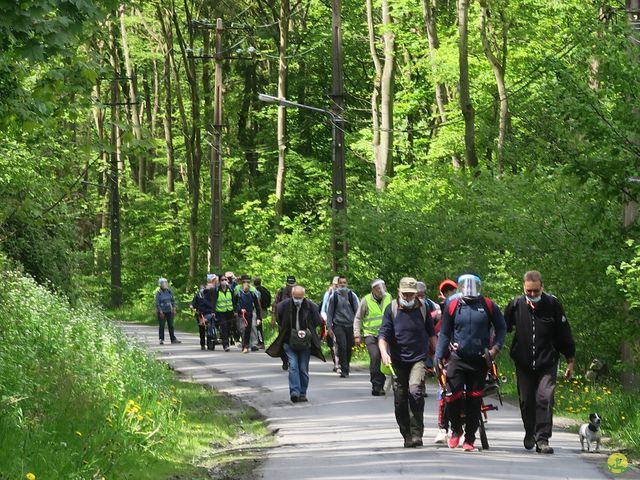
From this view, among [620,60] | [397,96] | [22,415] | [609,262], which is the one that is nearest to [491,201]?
[609,262]

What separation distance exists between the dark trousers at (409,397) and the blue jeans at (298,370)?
18.5 ft

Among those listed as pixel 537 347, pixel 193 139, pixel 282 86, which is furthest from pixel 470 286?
pixel 193 139

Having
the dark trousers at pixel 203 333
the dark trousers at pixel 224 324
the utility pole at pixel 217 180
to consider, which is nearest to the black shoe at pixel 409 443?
the dark trousers at pixel 224 324

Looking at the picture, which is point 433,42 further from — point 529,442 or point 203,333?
point 529,442

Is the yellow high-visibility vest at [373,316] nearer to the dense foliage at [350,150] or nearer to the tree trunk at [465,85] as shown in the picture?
the dense foliage at [350,150]

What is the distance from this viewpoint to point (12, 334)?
46.8 ft

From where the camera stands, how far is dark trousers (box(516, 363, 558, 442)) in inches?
528

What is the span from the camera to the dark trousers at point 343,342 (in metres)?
23.6

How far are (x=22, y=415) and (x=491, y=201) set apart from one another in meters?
15.9

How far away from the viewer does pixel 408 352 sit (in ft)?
46.2

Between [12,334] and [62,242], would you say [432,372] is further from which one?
[62,242]

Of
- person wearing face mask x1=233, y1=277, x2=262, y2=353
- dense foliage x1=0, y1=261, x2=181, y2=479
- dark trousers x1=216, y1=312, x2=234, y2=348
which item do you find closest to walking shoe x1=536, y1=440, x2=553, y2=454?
dense foliage x1=0, y1=261, x2=181, y2=479

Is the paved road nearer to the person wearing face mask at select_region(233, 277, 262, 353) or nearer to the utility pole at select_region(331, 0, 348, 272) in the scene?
the utility pole at select_region(331, 0, 348, 272)

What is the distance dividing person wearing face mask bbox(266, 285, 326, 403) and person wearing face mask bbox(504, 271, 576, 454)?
6.31 metres
